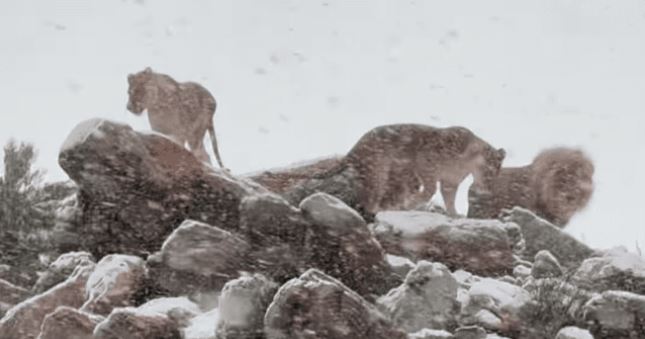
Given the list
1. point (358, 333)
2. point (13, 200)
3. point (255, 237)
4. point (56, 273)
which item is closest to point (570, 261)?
point (255, 237)

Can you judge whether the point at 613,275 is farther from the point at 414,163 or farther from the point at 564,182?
the point at 564,182

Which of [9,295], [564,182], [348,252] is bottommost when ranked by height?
[9,295]

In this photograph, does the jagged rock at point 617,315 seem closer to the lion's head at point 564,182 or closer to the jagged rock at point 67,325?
the jagged rock at point 67,325

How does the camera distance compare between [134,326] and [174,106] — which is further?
[174,106]

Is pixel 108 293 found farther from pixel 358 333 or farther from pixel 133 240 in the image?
pixel 358 333

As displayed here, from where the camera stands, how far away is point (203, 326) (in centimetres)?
1014

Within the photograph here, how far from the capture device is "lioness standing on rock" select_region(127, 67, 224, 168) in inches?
682

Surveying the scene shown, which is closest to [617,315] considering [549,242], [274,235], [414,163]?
[549,242]

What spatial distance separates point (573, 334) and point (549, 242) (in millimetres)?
4017

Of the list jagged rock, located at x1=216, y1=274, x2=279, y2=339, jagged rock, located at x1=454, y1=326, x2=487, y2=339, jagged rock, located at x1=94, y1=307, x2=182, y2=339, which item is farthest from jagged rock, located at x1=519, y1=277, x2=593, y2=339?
jagged rock, located at x1=94, y1=307, x2=182, y2=339

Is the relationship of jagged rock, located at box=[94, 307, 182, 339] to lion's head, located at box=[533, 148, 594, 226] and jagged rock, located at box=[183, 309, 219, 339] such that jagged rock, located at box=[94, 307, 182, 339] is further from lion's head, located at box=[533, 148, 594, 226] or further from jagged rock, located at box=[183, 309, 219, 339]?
lion's head, located at box=[533, 148, 594, 226]

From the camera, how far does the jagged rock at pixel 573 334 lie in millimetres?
10266

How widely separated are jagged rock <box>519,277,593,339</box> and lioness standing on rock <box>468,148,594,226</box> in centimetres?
455

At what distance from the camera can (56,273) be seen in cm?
1281
